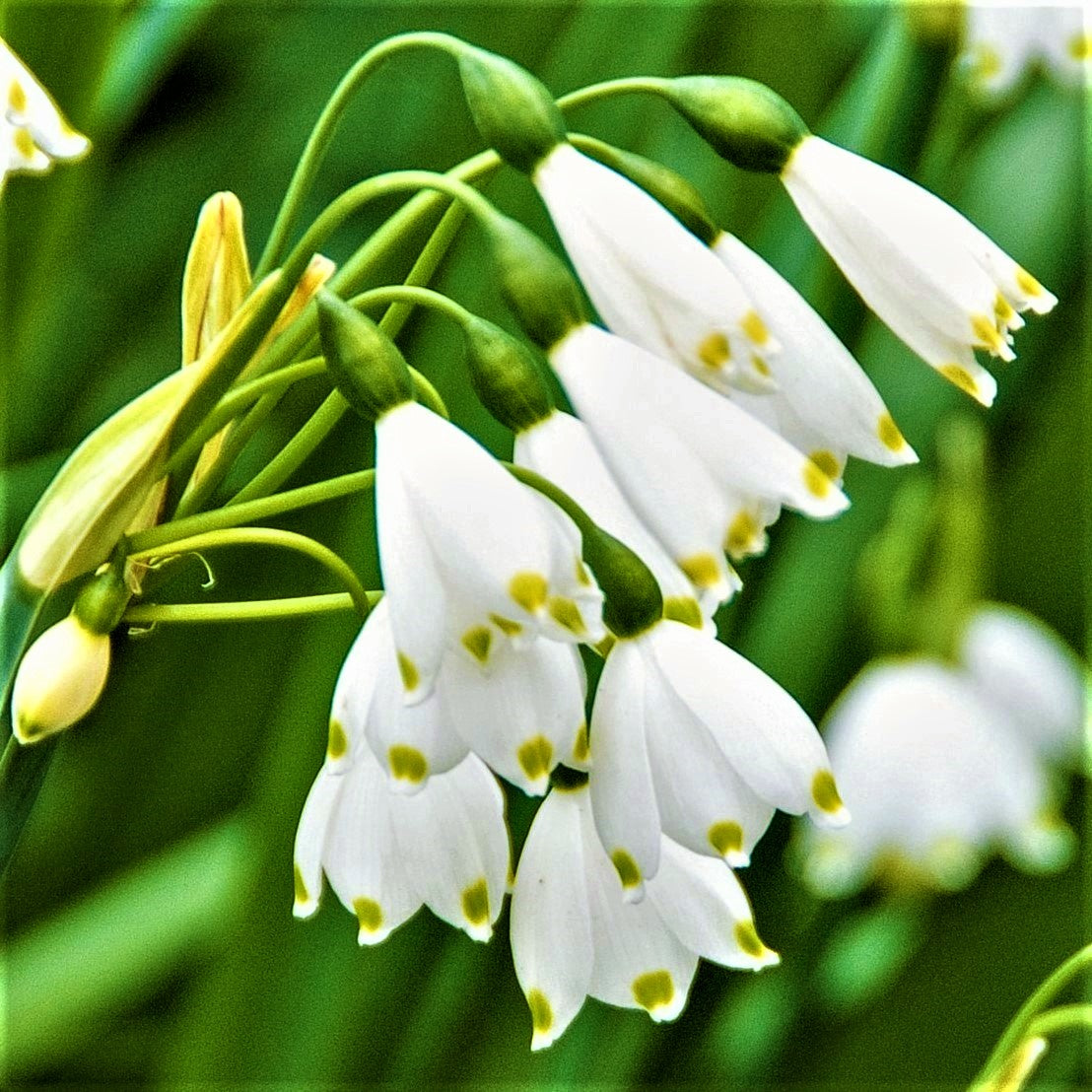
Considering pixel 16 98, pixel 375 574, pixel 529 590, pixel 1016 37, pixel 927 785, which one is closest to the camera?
pixel 529 590

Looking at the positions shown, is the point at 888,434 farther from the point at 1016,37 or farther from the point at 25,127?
the point at 1016,37

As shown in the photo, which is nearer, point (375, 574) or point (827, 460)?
point (827, 460)

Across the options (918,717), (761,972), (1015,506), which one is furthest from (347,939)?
(1015,506)

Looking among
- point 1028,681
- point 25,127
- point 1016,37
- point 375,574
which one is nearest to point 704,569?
point 25,127

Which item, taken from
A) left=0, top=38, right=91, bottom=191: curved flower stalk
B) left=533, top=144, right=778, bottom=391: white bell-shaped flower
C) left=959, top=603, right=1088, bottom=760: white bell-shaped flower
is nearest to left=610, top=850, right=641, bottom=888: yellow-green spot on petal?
left=533, top=144, right=778, bottom=391: white bell-shaped flower

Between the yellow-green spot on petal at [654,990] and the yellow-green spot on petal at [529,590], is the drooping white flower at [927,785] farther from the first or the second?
the yellow-green spot on petal at [529,590]

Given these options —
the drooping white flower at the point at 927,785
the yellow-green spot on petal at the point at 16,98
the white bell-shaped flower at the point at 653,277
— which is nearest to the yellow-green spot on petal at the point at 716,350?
the white bell-shaped flower at the point at 653,277

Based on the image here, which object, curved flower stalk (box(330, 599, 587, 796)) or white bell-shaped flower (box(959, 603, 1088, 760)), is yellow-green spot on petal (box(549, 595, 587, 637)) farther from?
white bell-shaped flower (box(959, 603, 1088, 760))
